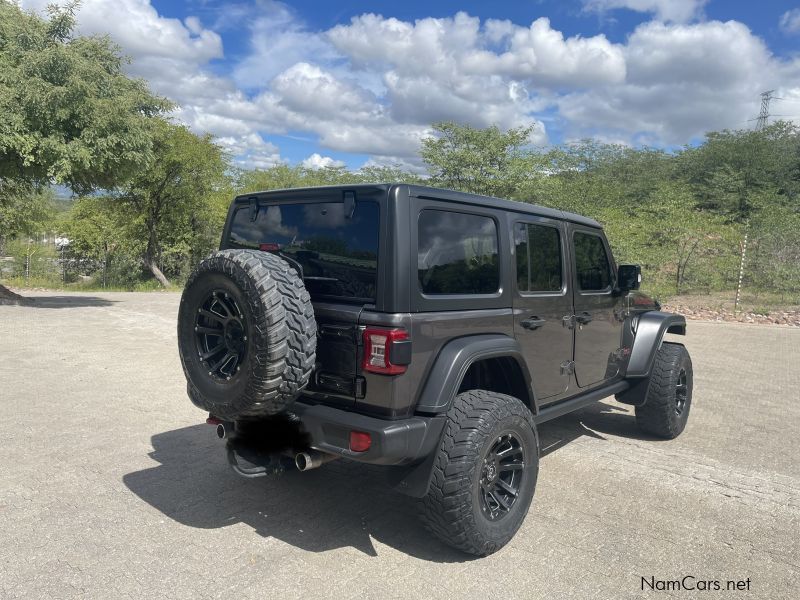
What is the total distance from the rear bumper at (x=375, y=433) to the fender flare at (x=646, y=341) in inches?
103

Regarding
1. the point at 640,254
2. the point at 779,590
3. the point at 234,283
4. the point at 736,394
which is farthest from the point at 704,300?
the point at 234,283

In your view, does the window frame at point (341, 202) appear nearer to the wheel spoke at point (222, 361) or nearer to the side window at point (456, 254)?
the side window at point (456, 254)

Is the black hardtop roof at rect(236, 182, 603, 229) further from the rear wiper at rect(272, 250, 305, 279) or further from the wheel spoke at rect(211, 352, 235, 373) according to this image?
the wheel spoke at rect(211, 352, 235, 373)

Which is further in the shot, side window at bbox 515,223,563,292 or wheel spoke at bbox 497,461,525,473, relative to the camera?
side window at bbox 515,223,563,292

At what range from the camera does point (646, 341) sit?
5.07 m

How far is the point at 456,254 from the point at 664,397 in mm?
2856

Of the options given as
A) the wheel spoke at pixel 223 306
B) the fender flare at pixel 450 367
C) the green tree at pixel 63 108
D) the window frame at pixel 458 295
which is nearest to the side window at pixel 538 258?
the window frame at pixel 458 295

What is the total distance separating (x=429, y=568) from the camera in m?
3.08

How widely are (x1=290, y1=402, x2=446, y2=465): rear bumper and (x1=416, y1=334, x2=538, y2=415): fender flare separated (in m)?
0.09

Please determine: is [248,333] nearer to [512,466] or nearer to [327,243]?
[327,243]

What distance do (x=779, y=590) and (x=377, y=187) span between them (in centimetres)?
287

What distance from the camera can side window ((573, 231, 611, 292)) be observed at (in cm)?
444

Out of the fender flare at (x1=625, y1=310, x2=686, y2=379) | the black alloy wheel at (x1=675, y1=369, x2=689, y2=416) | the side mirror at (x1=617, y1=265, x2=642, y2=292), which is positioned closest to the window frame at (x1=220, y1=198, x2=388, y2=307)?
the side mirror at (x1=617, y1=265, x2=642, y2=292)

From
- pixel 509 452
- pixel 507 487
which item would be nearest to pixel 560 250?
pixel 509 452
